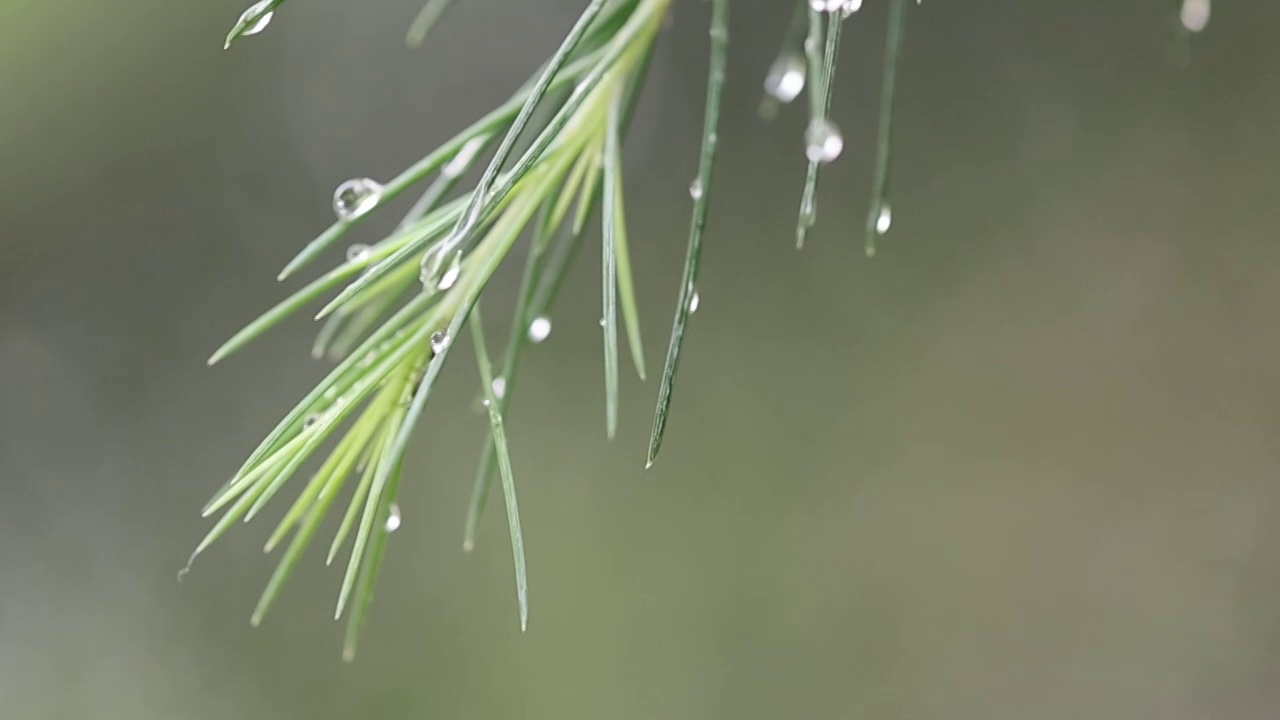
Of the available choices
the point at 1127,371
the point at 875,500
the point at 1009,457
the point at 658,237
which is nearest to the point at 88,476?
the point at 658,237

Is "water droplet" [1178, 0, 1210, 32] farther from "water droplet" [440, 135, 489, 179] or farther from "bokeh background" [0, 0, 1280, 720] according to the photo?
"bokeh background" [0, 0, 1280, 720]

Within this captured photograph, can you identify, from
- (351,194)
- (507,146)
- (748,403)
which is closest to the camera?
(507,146)

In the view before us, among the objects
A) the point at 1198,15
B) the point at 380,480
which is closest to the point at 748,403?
the point at 1198,15

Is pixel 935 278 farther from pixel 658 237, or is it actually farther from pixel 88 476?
pixel 88 476

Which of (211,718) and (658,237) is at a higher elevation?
(658,237)

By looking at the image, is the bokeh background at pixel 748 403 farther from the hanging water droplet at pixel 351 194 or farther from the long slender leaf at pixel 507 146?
the long slender leaf at pixel 507 146

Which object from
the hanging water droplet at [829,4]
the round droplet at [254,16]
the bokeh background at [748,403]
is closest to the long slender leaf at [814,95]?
the hanging water droplet at [829,4]

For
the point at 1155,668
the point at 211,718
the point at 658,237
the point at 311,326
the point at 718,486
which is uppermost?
the point at 311,326

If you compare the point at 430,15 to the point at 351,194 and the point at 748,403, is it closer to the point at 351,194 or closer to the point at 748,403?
the point at 351,194

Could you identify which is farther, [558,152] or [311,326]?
[311,326]
